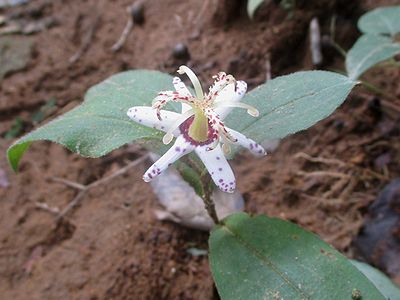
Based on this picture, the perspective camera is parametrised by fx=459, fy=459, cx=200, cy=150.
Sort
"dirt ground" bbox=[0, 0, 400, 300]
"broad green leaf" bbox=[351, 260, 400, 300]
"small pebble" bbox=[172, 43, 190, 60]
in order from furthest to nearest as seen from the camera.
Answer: "small pebble" bbox=[172, 43, 190, 60]
"dirt ground" bbox=[0, 0, 400, 300]
"broad green leaf" bbox=[351, 260, 400, 300]

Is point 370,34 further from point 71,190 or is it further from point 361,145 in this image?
point 71,190

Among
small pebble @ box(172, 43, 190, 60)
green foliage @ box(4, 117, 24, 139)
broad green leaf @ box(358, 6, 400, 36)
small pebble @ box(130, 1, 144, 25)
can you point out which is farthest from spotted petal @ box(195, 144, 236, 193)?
small pebble @ box(130, 1, 144, 25)

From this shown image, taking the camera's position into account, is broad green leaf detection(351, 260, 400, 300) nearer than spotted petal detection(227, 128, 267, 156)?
No

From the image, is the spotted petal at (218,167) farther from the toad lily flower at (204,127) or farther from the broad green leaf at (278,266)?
the broad green leaf at (278,266)

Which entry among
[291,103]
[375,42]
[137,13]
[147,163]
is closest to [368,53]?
→ [375,42]

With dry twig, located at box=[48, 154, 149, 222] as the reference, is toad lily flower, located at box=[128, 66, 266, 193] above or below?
above

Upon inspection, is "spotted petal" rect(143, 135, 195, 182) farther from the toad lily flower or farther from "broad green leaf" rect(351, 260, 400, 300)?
"broad green leaf" rect(351, 260, 400, 300)
